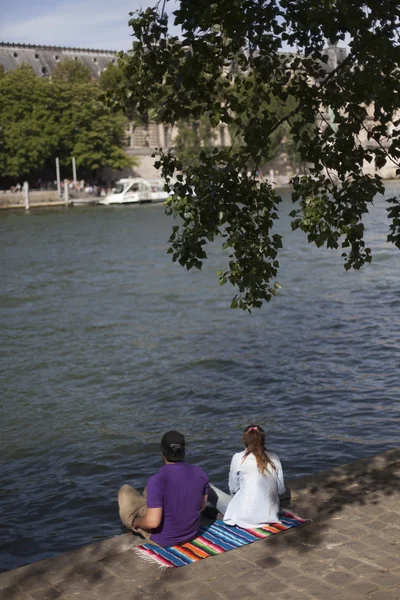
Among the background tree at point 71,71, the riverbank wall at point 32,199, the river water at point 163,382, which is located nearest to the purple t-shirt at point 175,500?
the river water at point 163,382

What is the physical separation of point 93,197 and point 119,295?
6896 centimetres

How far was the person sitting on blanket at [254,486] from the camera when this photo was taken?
308 inches

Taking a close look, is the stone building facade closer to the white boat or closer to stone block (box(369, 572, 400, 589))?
the white boat

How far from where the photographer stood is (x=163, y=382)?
1784 centimetres

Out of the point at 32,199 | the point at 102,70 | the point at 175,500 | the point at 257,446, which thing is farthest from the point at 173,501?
the point at 102,70

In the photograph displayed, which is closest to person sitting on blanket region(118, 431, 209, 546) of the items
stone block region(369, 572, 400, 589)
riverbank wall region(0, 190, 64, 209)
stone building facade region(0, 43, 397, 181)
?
stone block region(369, 572, 400, 589)

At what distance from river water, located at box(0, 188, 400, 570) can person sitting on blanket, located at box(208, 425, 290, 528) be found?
8.85 feet

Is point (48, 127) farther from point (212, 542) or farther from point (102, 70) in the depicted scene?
point (212, 542)

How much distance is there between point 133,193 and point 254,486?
287 ft

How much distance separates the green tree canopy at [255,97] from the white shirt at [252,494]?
1.71 metres

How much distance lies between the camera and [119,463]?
1301 centimetres

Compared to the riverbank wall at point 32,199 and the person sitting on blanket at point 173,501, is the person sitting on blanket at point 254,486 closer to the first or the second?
the person sitting on blanket at point 173,501

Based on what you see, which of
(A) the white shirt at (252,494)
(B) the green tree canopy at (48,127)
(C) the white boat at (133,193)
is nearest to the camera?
(A) the white shirt at (252,494)

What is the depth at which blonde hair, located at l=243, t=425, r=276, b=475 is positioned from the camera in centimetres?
791
